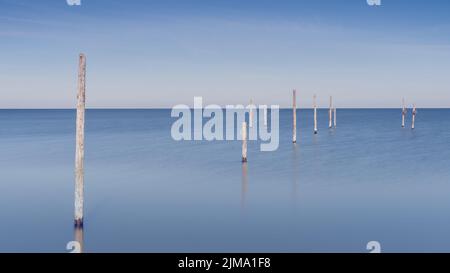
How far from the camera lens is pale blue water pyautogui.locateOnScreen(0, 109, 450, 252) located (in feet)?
38.9

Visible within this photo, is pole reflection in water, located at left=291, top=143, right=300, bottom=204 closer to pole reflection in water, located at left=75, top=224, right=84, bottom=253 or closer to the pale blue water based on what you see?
the pale blue water

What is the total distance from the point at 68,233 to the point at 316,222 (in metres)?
6.96

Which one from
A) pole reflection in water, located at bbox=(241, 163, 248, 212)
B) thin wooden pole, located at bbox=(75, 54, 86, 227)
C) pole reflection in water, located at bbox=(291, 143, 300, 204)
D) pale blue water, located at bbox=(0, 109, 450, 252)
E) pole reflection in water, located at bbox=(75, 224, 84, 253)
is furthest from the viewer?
pole reflection in water, located at bbox=(291, 143, 300, 204)

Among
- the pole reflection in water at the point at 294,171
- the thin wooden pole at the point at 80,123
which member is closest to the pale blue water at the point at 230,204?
the pole reflection in water at the point at 294,171

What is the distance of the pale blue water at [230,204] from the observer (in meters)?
11.8

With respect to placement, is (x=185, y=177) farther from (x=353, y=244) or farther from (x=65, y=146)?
(x=65, y=146)

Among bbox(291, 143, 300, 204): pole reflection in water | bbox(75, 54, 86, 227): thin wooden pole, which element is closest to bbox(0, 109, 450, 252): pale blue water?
bbox(291, 143, 300, 204): pole reflection in water

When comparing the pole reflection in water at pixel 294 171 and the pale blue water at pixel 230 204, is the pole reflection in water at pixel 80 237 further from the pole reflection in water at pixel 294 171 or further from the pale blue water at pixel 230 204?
the pole reflection in water at pixel 294 171

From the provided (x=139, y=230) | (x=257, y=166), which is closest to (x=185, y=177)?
(x=257, y=166)

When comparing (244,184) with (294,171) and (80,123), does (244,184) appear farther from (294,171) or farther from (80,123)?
(80,123)

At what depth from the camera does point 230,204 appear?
16.1 metres
